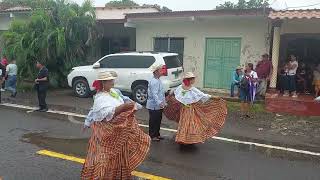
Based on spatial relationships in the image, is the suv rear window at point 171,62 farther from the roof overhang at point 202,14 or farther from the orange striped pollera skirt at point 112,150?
the orange striped pollera skirt at point 112,150

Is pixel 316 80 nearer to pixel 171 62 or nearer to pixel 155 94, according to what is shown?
pixel 171 62

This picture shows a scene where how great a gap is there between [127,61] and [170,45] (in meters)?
3.04

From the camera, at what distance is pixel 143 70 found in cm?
1408

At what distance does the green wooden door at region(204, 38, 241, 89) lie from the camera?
15.6m

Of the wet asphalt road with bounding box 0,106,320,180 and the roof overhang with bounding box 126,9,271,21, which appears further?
the roof overhang with bounding box 126,9,271,21

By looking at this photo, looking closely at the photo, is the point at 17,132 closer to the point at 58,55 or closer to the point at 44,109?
the point at 44,109

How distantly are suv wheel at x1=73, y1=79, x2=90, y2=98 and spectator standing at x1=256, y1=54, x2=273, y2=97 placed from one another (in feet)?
19.4

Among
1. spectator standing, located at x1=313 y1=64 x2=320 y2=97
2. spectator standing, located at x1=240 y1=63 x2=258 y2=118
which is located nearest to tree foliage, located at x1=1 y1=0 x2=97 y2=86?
spectator standing, located at x1=240 y1=63 x2=258 y2=118

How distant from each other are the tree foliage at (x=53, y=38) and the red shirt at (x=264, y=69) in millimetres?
6802

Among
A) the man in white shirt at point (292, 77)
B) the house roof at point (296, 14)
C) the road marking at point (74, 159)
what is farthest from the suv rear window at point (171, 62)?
the road marking at point (74, 159)

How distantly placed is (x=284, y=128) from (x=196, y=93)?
370 cm

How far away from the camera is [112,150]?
5.62 meters

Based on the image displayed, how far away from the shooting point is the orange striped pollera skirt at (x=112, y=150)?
558 centimetres

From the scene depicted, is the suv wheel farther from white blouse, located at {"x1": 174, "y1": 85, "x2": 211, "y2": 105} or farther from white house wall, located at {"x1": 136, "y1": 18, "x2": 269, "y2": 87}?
white blouse, located at {"x1": 174, "y1": 85, "x2": 211, "y2": 105}
